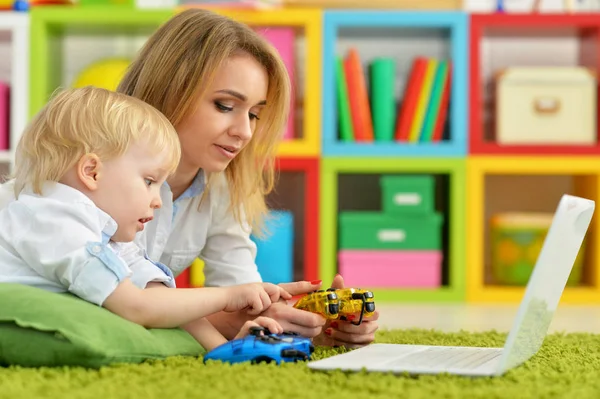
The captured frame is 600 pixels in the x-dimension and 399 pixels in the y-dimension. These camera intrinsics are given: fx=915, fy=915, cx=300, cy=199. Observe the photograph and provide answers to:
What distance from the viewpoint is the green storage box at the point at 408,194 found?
2768mm

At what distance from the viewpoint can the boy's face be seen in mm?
Answer: 1237

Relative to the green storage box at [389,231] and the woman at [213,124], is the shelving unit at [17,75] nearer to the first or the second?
the green storage box at [389,231]

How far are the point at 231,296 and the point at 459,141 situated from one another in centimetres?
165

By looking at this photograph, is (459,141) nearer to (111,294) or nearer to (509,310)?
(509,310)

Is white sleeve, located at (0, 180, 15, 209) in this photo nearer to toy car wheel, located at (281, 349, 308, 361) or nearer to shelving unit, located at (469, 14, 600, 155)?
toy car wheel, located at (281, 349, 308, 361)

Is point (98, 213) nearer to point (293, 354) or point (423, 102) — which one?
point (293, 354)

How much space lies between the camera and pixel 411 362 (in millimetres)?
1150

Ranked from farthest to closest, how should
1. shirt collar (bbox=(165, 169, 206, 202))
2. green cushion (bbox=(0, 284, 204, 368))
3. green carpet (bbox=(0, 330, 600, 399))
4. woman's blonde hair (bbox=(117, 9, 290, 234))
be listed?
shirt collar (bbox=(165, 169, 206, 202))
woman's blonde hair (bbox=(117, 9, 290, 234))
green cushion (bbox=(0, 284, 204, 368))
green carpet (bbox=(0, 330, 600, 399))

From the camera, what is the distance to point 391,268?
9.11ft

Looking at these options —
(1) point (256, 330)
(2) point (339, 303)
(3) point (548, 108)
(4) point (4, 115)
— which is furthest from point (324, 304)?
(4) point (4, 115)

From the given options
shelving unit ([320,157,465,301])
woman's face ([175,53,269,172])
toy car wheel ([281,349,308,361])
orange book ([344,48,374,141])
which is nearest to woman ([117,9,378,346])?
woman's face ([175,53,269,172])

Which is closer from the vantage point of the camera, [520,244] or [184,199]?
[184,199]

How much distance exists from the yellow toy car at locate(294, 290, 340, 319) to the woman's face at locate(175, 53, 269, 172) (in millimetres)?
353

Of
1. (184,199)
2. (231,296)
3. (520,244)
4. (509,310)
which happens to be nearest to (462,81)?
(520,244)
